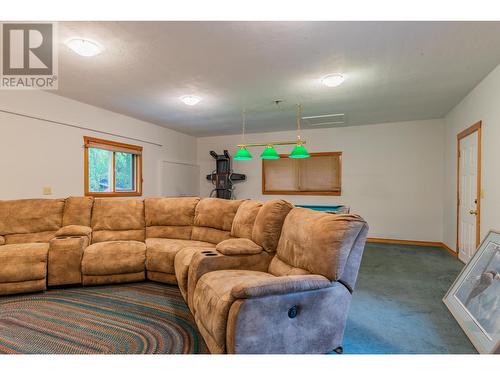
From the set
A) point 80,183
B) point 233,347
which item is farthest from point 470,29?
point 80,183

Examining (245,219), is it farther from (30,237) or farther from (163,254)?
(30,237)

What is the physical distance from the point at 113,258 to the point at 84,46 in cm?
220

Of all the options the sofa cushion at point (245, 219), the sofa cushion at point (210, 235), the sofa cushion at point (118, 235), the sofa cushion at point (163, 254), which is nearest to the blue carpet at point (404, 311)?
the sofa cushion at point (245, 219)

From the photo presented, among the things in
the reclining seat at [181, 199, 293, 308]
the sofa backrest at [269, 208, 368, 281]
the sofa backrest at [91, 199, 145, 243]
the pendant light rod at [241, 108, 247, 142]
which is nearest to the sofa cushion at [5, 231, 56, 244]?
the sofa backrest at [91, 199, 145, 243]

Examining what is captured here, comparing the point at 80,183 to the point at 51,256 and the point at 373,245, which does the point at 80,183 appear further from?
the point at 373,245

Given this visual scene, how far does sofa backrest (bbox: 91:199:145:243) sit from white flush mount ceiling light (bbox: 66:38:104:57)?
1898mm

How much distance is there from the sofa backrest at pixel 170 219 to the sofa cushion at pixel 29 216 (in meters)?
1.10

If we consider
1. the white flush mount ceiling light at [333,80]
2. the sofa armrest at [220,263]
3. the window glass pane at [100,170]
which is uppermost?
the white flush mount ceiling light at [333,80]

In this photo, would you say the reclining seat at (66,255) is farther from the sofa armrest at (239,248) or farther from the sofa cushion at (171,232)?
the sofa armrest at (239,248)

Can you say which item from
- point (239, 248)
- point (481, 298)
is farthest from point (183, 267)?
point (481, 298)

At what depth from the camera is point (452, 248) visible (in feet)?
15.4

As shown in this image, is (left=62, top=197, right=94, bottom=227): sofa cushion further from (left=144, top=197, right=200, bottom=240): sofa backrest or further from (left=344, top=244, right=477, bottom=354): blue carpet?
(left=344, top=244, right=477, bottom=354): blue carpet

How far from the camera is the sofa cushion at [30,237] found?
3146 millimetres

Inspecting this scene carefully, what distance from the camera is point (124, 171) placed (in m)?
5.37
